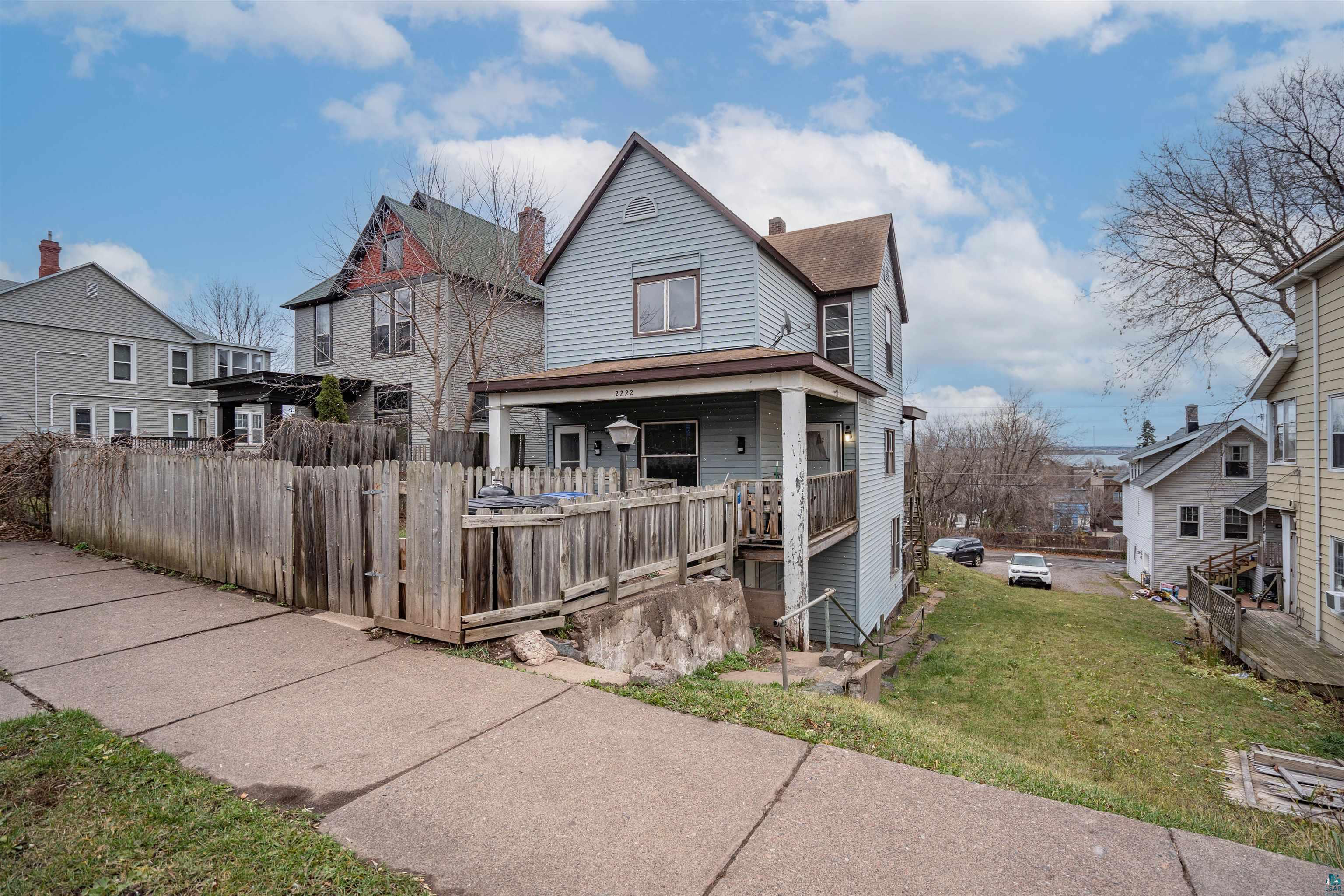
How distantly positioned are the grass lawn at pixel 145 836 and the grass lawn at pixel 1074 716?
99.5 inches

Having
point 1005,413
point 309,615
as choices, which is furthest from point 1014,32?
point 1005,413

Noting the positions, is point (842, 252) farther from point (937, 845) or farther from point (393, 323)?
point (937, 845)

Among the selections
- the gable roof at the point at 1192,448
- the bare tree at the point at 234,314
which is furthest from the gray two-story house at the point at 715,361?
the bare tree at the point at 234,314

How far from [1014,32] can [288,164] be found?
63.6 ft

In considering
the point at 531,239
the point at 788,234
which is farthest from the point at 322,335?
the point at 788,234

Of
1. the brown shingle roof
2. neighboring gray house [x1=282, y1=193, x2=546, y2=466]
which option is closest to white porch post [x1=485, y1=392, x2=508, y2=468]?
neighboring gray house [x1=282, y1=193, x2=546, y2=466]

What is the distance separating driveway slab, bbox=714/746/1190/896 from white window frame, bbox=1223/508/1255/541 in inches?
1098

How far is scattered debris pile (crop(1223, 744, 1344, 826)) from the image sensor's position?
6340 mm

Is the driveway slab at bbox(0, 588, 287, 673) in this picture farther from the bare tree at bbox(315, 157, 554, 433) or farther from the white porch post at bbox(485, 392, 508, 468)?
the bare tree at bbox(315, 157, 554, 433)

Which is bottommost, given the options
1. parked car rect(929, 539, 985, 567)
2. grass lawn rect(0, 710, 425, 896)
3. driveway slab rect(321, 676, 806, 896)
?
parked car rect(929, 539, 985, 567)

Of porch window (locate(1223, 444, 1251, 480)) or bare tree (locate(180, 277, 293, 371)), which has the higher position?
bare tree (locate(180, 277, 293, 371))

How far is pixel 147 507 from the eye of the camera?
9.04 m

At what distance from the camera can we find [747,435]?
12664mm

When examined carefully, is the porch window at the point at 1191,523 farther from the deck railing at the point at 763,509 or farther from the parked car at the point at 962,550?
the deck railing at the point at 763,509
